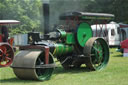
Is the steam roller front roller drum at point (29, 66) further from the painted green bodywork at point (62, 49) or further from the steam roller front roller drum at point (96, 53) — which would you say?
the steam roller front roller drum at point (96, 53)

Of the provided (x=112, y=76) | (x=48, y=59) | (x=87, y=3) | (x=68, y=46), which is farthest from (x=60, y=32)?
(x=87, y=3)

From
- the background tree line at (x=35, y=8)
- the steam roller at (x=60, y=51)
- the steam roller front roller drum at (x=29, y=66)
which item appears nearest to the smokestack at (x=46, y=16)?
the steam roller at (x=60, y=51)

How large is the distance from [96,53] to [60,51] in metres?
1.10

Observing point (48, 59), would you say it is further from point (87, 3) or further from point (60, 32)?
point (87, 3)

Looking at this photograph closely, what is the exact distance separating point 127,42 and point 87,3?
16.6 metres

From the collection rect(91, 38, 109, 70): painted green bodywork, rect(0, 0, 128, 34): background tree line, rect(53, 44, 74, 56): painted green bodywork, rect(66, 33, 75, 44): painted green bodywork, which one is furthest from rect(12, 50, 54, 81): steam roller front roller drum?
rect(0, 0, 128, 34): background tree line

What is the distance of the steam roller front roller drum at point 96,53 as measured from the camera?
753cm

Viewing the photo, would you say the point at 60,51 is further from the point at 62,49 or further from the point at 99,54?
the point at 99,54

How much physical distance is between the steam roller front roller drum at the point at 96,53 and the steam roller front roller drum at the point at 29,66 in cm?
153

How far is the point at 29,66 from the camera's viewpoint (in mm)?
5910

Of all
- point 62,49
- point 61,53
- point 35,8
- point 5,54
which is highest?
point 35,8

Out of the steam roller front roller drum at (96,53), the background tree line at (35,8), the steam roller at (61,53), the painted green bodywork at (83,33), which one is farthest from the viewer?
the background tree line at (35,8)

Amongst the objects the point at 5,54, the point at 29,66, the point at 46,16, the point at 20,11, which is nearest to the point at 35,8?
the point at 20,11

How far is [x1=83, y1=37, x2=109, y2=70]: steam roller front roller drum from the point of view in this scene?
24.7 feet
